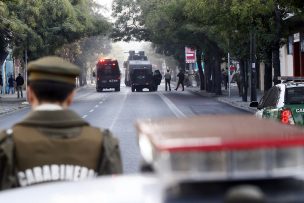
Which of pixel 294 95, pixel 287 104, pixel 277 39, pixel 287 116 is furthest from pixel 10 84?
pixel 287 116

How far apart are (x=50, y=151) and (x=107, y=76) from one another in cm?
6340

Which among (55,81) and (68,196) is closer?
(68,196)

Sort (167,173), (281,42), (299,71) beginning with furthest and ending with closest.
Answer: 1. (299,71)
2. (281,42)
3. (167,173)

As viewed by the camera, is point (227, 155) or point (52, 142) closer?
point (227, 155)

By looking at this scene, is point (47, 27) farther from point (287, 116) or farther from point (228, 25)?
point (287, 116)

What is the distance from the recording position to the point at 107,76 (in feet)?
218

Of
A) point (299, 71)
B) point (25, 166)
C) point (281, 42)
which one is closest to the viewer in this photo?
point (25, 166)

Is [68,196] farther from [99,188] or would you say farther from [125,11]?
[125,11]

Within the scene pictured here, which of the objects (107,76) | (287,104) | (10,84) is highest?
(287,104)

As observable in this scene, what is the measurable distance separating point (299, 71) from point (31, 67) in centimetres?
4311

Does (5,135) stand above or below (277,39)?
below

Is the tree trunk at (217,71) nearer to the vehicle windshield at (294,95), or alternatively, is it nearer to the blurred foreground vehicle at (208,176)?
the vehicle windshield at (294,95)

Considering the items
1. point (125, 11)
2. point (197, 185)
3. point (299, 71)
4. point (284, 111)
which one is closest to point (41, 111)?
point (197, 185)

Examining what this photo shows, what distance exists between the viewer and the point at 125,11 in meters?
74.4
